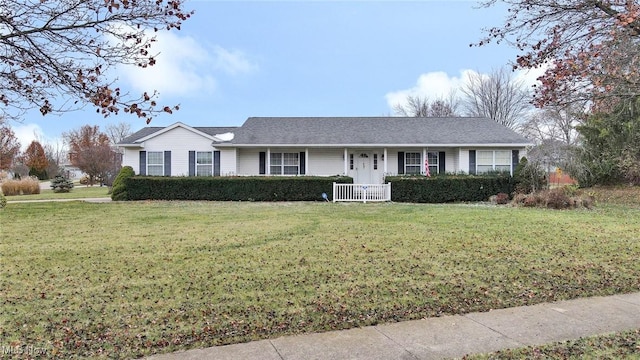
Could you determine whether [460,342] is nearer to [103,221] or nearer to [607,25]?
[607,25]

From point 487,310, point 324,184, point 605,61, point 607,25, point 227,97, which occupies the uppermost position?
point 227,97

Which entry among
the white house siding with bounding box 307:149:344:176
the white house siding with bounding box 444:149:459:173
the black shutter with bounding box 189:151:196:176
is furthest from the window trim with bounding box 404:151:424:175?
the black shutter with bounding box 189:151:196:176

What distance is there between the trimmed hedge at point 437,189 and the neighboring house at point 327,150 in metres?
2.32

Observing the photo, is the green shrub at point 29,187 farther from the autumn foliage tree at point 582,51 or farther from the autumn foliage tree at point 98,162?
the autumn foliage tree at point 582,51

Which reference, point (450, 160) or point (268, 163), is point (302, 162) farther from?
point (450, 160)

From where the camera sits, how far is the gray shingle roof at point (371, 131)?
21000 millimetres

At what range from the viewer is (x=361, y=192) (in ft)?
59.2

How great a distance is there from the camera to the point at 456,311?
424 cm

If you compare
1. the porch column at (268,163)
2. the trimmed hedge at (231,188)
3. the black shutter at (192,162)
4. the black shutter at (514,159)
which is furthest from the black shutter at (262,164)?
the black shutter at (514,159)

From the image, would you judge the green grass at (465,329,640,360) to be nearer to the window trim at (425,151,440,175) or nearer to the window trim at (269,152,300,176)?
the window trim at (425,151,440,175)

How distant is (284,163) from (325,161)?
2297 millimetres

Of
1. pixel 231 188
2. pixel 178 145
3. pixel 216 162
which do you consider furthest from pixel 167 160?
pixel 231 188

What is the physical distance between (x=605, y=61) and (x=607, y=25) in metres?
0.58

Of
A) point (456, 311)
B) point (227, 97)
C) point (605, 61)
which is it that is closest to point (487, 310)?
point (456, 311)
